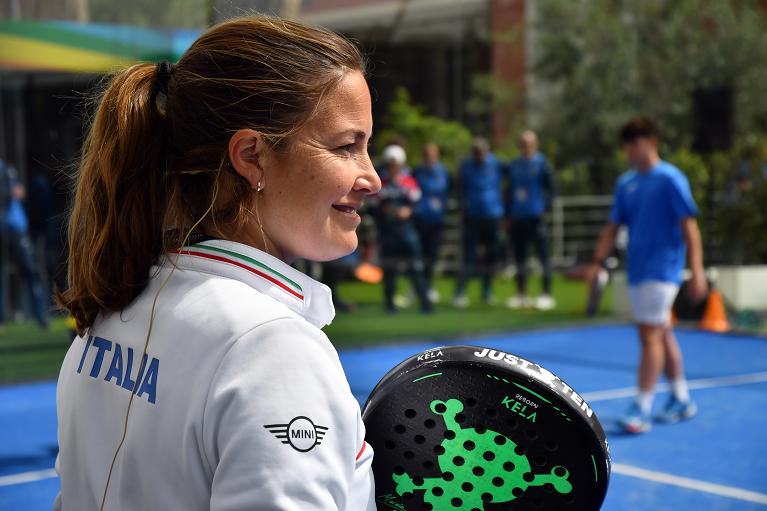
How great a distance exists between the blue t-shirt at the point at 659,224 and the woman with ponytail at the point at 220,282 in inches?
235

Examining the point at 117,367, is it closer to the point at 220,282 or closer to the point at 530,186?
the point at 220,282

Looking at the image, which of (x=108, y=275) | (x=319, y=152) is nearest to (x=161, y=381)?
(x=108, y=275)

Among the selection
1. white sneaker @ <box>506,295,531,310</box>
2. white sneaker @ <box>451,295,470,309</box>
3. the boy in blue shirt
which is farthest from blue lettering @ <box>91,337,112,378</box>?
white sneaker @ <box>506,295,531,310</box>

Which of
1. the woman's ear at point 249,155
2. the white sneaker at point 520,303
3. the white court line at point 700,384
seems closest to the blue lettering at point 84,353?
the woman's ear at point 249,155

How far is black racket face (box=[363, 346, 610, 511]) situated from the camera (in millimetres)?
1483

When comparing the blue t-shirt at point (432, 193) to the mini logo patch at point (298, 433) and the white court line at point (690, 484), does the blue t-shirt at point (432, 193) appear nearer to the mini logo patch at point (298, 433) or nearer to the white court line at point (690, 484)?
the white court line at point (690, 484)

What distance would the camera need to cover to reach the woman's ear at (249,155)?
1367 mm

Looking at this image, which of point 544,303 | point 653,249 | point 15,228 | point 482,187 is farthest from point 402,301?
point 653,249

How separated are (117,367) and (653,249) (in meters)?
6.25

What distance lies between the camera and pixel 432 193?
→ 1384cm

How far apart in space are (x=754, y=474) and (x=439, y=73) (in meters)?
8.07

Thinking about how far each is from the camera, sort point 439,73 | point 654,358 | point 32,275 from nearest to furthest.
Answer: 1. point 654,358
2. point 32,275
3. point 439,73

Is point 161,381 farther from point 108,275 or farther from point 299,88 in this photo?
point 299,88

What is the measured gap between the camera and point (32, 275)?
9719mm
